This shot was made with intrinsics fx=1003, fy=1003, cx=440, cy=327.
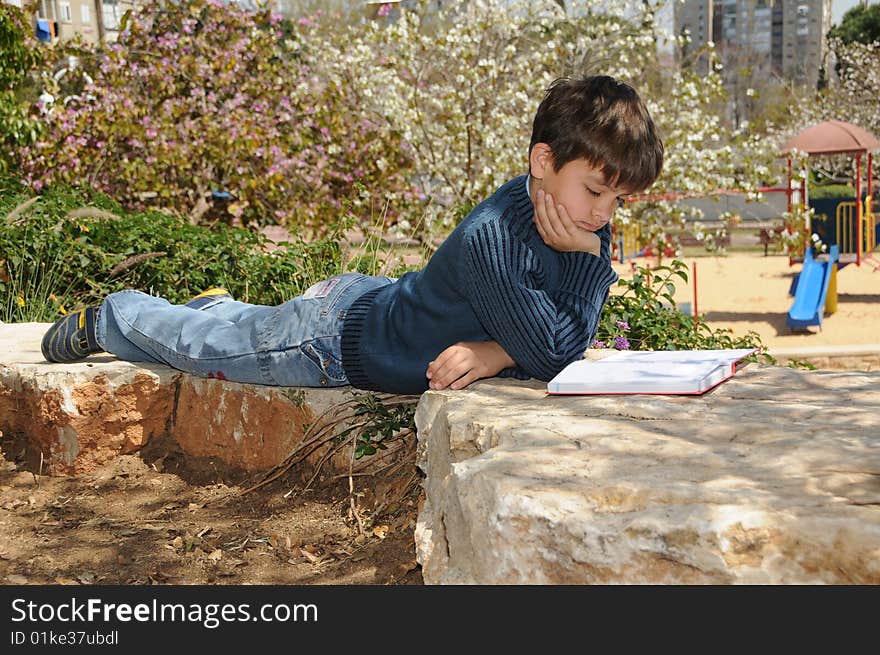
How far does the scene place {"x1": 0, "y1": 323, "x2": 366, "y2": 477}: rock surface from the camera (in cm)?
340

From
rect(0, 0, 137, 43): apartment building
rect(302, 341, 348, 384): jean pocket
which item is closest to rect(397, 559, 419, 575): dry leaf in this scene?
rect(302, 341, 348, 384): jean pocket

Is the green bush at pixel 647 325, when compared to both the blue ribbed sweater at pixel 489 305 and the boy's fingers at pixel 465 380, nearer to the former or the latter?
the blue ribbed sweater at pixel 489 305

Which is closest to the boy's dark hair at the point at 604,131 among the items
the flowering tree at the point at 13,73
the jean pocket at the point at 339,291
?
the jean pocket at the point at 339,291

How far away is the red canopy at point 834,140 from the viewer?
42.4 feet

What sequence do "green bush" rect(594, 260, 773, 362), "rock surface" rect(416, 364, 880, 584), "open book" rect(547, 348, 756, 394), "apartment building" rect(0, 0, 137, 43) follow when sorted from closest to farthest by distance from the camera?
1. "rock surface" rect(416, 364, 880, 584)
2. "open book" rect(547, 348, 756, 394)
3. "green bush" rect(594, 260, 773, 362)
4. "apartment building" rect(0, 0, 137, 43)

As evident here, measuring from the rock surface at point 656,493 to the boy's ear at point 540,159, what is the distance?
72 centimetres

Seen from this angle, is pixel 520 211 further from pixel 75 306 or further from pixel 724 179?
pixel 724 179

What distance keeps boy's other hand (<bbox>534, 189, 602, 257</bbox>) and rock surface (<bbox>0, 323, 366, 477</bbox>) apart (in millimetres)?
1061

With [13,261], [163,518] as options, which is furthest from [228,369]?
[13,261]

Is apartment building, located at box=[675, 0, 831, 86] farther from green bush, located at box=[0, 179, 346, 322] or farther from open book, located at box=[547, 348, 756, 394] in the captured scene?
open book, located at box=[547, 348, 756, 394]

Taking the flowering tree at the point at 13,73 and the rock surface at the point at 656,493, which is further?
the flowering tree at the point at 13,73

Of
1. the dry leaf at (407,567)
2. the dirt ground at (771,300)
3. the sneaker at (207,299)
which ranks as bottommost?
the dirt ground at (771,300)

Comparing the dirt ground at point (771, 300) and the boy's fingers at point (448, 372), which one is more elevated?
the boy's fingers at point (448, 372)

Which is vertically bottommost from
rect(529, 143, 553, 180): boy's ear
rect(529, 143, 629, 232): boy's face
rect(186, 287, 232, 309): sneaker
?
rect(186, 287, 232, 309): sneaker
